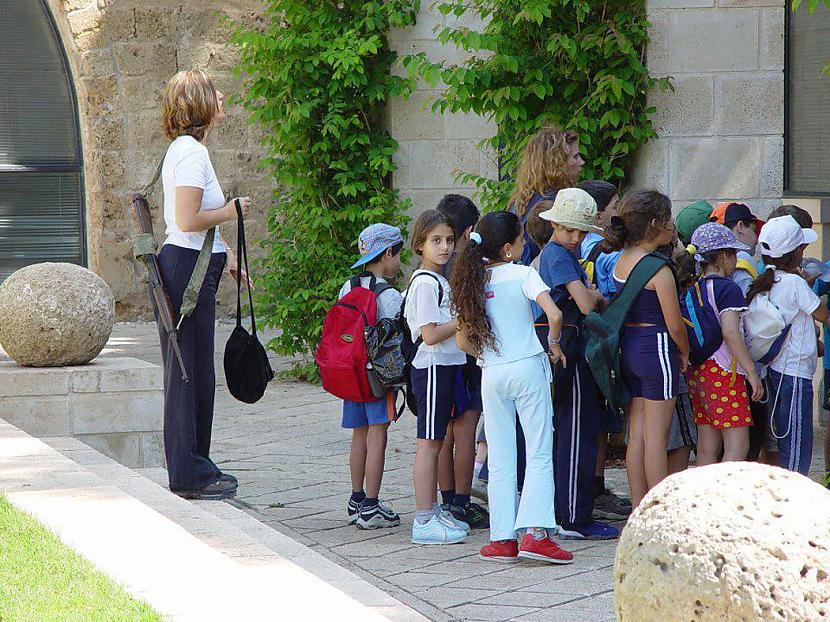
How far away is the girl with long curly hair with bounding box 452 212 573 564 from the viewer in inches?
203

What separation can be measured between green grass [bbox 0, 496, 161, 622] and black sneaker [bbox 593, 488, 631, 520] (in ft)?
9.21

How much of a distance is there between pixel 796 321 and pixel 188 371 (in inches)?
111

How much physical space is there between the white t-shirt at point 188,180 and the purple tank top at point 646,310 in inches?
77.3

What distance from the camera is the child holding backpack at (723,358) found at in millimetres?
5590

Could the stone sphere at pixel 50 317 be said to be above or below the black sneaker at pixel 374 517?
above

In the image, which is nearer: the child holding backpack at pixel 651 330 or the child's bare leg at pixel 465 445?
the child holding backpack at pixel 651 330

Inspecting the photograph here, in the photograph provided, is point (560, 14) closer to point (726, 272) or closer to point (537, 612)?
point (726, 272)

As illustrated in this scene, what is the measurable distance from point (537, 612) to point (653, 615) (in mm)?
1626

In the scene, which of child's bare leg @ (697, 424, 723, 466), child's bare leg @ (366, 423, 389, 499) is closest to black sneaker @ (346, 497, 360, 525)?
child's bare leg @ (366, 423, 389, 499)

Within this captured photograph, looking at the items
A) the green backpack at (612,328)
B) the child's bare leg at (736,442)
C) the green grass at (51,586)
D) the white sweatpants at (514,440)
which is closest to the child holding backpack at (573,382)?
the green backpack at (612,328)

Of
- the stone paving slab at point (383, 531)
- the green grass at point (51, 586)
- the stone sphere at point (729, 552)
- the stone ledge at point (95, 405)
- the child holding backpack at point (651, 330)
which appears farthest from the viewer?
the stone ledge at point (95, 405)

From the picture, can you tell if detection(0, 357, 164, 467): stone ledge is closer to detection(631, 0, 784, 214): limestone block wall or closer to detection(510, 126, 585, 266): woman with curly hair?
detection(510, 126, 585, 266): woman with curly hair

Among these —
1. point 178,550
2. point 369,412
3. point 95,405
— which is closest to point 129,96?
point 95,405

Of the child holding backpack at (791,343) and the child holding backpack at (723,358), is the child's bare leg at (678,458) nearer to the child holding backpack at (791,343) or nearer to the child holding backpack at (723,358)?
the child holding backpack at (723,358)
